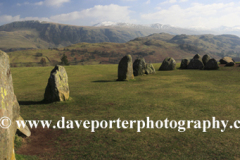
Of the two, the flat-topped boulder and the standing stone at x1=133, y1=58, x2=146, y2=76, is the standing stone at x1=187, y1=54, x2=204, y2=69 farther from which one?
the flat-topped boulder

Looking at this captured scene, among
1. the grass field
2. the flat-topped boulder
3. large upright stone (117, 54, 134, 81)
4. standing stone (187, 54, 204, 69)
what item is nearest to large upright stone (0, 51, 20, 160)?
the grass field

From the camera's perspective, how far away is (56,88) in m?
14.1

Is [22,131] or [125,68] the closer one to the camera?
[22,131]

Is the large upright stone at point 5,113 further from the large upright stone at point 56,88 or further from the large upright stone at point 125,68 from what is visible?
the large upright stone at point 125,68

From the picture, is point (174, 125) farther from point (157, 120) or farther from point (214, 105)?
point (214, 105)

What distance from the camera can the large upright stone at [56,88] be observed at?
45.9 ft

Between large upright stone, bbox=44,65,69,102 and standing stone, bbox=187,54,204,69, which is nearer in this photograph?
large upright stone, bbox=44,65,69,102

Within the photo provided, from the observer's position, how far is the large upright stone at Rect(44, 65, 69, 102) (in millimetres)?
13990

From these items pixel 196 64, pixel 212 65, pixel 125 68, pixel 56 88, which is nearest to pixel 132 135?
pixel 56 88

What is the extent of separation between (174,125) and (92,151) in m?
4.83

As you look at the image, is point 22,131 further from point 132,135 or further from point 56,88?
point 56,88

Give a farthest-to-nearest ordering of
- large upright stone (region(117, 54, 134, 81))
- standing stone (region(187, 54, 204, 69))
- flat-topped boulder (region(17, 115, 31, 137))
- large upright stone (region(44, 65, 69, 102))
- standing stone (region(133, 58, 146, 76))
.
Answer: standing stone (region(187, 54, 204, 69)), standing stone (region(133, 58, 146, 76)), large upright stone (region(117, 54, 134, 81)), large upright stone (region(44, 65, 69, 102)), flat-topped boulder (region(17, 115, 31, 137))

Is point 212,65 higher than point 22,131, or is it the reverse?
point 212,65

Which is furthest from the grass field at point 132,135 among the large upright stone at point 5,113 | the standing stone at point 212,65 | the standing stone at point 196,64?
the standing stone at point 196,64
